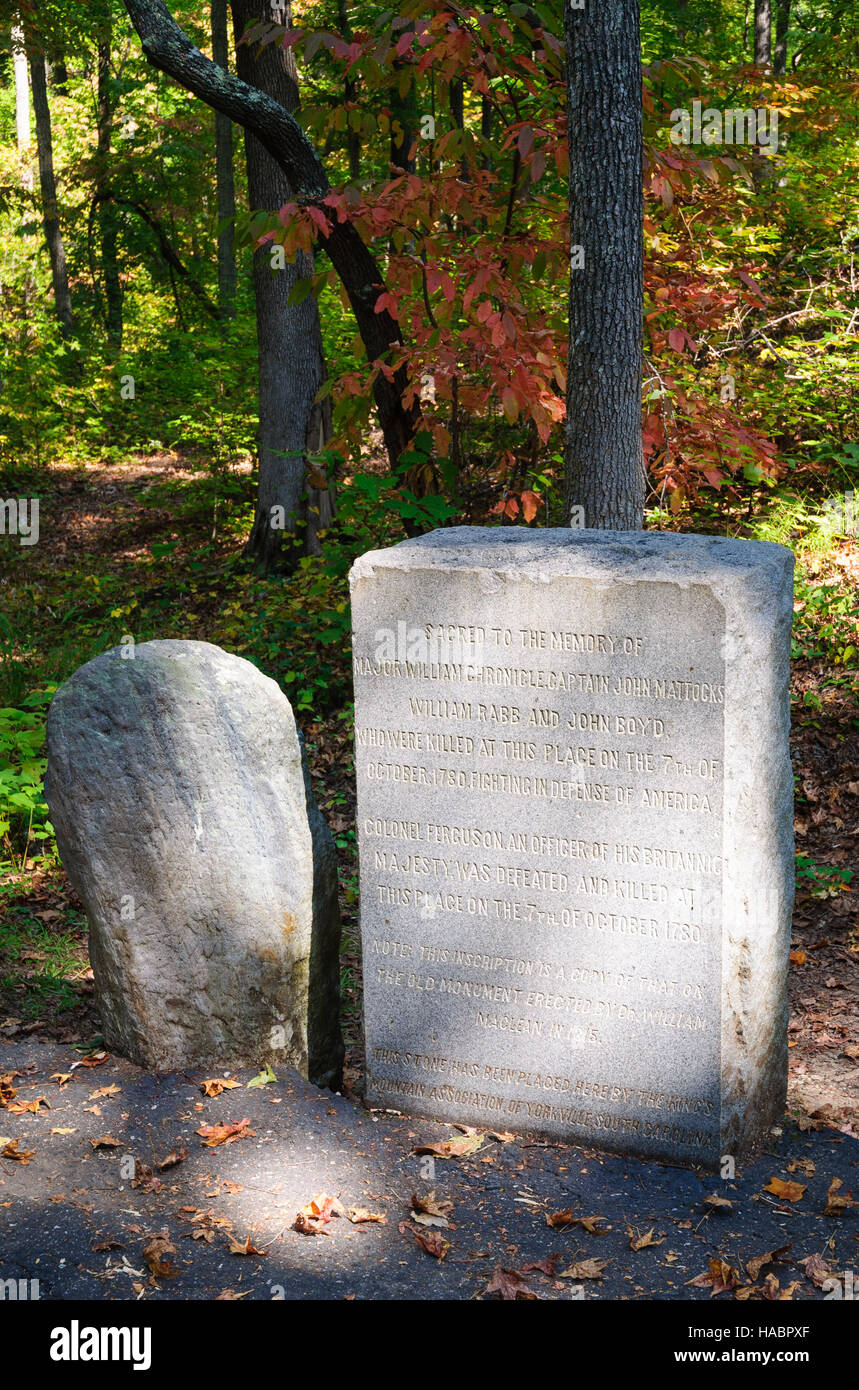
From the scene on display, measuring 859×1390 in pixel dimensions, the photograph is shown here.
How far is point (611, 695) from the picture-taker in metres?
3.69

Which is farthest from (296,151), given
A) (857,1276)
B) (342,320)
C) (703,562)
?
(342,320)

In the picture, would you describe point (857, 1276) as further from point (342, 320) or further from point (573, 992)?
point (342, 320)

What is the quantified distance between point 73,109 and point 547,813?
24772 mm

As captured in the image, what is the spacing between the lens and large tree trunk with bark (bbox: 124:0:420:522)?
6398mm

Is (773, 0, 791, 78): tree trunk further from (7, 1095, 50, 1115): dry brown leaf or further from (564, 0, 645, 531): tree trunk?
(7, 1095, 50, 1115): dry brown leaf

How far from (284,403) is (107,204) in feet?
38.5

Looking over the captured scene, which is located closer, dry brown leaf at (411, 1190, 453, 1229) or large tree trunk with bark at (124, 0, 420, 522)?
dry brown leaf at (411, 1190, 453, 1229)

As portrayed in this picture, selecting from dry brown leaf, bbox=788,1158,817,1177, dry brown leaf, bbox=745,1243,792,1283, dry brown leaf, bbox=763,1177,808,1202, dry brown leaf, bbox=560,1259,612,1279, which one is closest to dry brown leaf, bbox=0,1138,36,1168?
dry brown leaf, bbox=560,1259,612,1279

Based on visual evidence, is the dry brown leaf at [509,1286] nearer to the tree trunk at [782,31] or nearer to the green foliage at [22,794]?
the green foliage at [22,794]

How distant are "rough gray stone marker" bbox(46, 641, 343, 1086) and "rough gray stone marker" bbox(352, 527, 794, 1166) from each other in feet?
1.05

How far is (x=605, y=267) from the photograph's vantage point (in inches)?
216

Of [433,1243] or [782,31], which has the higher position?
[782,31]

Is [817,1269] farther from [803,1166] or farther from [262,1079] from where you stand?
[262,1079]

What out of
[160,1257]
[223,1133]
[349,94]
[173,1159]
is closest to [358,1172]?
[223,1133]
